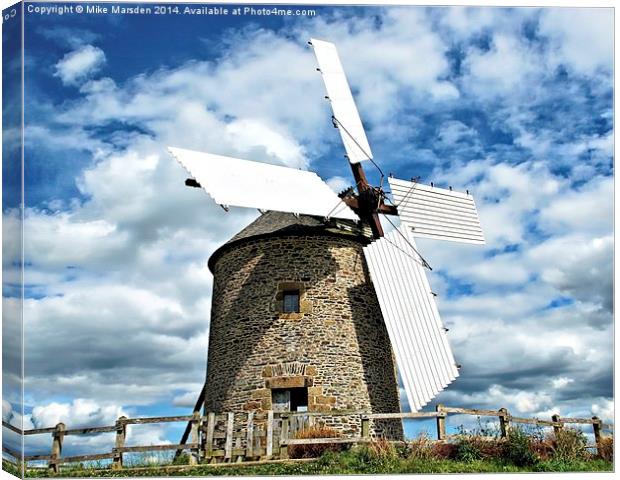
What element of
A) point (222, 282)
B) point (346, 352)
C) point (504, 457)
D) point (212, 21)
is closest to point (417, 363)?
point (346, 352)

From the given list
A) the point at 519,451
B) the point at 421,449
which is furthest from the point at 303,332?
the point at 519,451

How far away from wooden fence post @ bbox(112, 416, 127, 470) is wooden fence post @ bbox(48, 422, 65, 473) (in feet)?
3.28

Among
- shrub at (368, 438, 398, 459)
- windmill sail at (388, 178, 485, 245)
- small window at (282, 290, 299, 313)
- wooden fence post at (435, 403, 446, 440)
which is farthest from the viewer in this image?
windmill sail at (388, 178, 485, 245)

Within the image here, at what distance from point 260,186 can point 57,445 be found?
19.7 feet

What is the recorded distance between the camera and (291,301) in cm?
1587

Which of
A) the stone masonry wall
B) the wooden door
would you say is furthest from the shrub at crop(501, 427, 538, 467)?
the wooden door

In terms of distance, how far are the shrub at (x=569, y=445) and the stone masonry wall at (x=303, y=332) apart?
11.6 ft

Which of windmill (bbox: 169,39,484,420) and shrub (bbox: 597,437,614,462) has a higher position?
windmill (bbox: 169,39,484,420)

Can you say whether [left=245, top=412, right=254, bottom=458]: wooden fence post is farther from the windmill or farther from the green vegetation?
the windmill

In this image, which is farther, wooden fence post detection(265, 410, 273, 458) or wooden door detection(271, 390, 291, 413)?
wooden door detection(271, 390, 291, 413)

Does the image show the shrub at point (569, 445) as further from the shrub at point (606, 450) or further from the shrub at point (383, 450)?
the shrub at point (383, 450)

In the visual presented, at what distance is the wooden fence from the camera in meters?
13.5

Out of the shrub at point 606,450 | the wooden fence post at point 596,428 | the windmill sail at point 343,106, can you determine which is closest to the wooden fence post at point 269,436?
the windmill sail at point 343,106

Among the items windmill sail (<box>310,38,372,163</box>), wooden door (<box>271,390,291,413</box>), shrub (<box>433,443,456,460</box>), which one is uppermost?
windmill sail (<box>310,38,372,163</box>)
